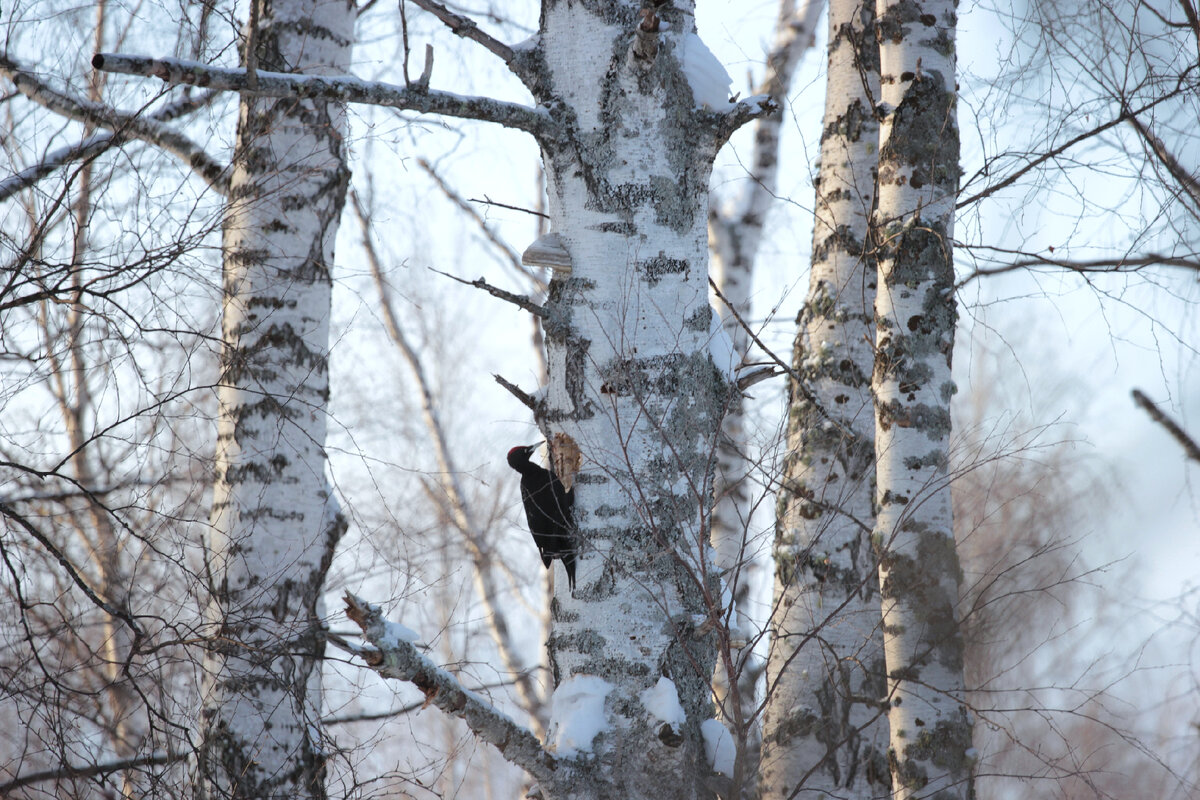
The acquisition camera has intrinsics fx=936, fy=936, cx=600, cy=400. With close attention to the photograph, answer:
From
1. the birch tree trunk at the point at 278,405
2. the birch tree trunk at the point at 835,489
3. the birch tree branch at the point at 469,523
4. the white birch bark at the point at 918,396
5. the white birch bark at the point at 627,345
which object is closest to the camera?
the white birch bark at the point at 627,345

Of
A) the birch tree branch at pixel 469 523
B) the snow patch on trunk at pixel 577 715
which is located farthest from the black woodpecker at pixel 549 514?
the birch tree branch at pixel 469 523

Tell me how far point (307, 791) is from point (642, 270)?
79.7 inches

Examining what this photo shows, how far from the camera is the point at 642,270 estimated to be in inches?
99.3

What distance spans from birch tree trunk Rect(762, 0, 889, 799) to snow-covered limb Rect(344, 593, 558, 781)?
1.65 m

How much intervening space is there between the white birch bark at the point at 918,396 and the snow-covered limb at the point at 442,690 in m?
1.24

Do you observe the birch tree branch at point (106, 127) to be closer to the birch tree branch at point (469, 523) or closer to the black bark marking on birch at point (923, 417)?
the black bark marking on birch at point (923, 417)

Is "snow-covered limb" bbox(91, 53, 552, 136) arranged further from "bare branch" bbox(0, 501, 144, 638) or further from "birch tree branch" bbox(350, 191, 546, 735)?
"birch tree branch" bbox(350, 191, 546, 735)

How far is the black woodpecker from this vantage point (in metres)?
2.54

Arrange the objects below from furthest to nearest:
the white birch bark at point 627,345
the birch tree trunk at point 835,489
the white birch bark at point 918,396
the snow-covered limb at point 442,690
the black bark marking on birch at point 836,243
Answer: the black bark marking on birch at point 836,243 → the birch tree trunk at point 835,489 → the white birch bark at point 918,396 → the white birch bark at point 627,345 → the snow-covered limb at point 442,690

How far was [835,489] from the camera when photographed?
4066 millimetres

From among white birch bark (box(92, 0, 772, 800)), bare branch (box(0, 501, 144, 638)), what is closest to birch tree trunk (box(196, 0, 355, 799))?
bare branch (box(0, 501, 144, 638))

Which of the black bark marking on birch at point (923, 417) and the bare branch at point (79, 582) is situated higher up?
the black bark marking on birch at point (923, 417)

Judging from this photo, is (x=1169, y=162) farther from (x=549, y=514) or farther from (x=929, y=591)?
(x=549, y=514)

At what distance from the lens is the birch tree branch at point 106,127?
2711 millimetres
